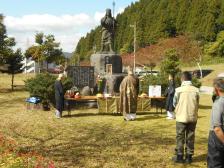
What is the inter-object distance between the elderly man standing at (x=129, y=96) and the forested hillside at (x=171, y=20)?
1875 inches

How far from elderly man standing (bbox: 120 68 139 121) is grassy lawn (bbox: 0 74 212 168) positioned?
321mm

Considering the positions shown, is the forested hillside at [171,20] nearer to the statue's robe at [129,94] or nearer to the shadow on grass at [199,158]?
the statue's robe at [129,94]

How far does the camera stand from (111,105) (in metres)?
16.9

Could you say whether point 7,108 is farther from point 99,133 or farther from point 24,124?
point 99,133

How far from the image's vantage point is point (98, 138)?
1184cm

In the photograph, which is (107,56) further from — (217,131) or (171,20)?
(171,20)

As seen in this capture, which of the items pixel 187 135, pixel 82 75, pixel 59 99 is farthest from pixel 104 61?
pixel 187 135

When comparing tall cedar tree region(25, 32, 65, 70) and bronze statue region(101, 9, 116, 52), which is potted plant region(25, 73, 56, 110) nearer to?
bronze statue region(101, 9, 116, 52)

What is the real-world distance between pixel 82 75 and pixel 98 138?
961 centimetres

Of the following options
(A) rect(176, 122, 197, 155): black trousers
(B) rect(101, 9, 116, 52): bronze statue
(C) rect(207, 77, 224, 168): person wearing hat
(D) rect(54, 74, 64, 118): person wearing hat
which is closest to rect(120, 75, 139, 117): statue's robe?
(D) rect(54, 74, 64, 118): person wearing hat

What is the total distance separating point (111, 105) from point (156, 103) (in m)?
2.90

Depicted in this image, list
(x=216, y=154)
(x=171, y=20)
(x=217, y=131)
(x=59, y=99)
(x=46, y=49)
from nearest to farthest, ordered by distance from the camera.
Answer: (x=217, y=131) → (x=216, y=154) → (x=59, y=99) → (x=46, y=49) → (x=171, y=20)

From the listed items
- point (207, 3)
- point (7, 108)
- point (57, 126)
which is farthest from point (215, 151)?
point (207, 3)

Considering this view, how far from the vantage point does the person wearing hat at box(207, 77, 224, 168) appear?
5699 mm
